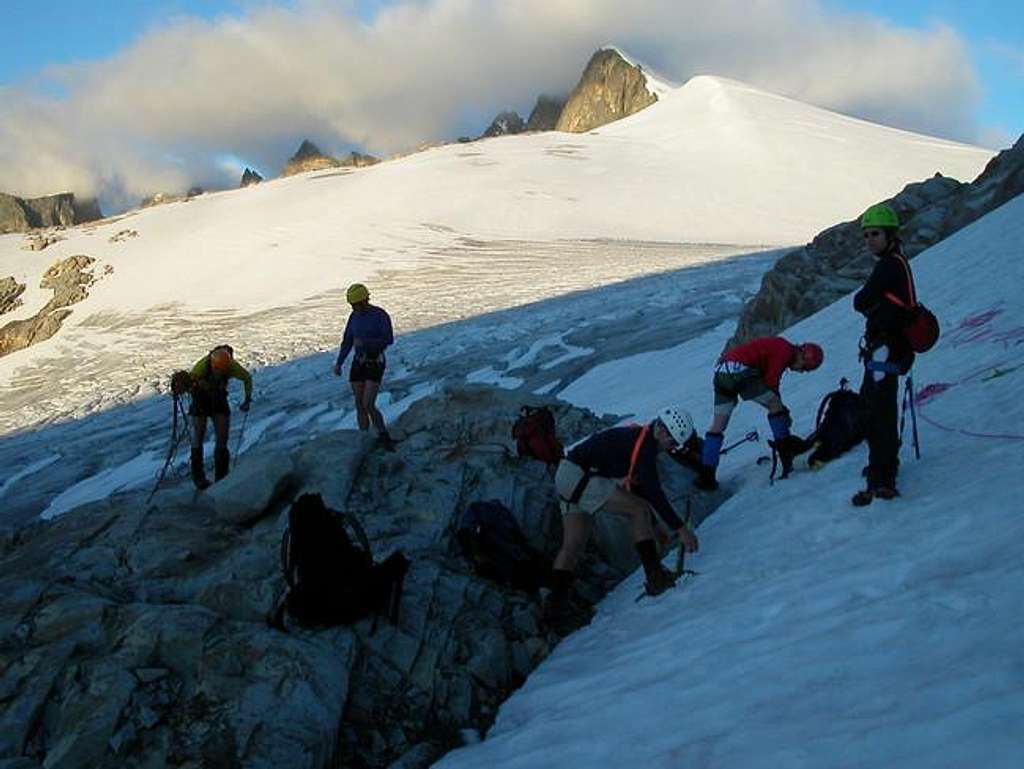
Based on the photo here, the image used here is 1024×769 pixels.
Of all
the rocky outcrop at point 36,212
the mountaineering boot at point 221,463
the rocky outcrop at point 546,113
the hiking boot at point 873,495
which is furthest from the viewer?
the rocky outcrop at point 36,212

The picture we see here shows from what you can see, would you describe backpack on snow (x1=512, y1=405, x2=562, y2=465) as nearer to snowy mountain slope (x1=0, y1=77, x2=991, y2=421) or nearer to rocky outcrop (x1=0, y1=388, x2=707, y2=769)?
rocky outcrop (x1=0, y1=388, x2=707, y2=769)

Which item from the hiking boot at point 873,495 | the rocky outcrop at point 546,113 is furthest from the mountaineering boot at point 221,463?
the rocky outcrop at point 546,113

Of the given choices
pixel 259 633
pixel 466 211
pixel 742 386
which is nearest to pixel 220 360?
pixel 259 633

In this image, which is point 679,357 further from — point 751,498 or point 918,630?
point 918,630

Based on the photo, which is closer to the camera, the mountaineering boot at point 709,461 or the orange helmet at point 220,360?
the mountaineering boot at point 709,461

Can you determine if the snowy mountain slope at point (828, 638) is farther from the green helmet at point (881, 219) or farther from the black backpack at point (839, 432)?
the green helmet at point (881, 219)

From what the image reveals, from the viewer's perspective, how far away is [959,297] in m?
12.2

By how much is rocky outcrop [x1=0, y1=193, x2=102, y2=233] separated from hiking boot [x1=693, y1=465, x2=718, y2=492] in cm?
19085

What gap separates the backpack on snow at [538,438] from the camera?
8070 millimetres

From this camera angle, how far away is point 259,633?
5.41 metres

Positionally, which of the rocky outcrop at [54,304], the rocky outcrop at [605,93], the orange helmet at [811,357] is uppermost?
the rocky outcrop at [605,93]

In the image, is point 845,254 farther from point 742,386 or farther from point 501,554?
point 501,554

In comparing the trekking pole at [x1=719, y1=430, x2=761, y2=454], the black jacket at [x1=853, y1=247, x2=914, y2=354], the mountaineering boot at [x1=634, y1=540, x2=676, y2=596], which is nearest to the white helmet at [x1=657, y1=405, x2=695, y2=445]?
the mountaineering boot at [x1=634, y1=540, x2=676, y2=596]

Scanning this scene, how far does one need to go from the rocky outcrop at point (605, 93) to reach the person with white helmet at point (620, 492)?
124856 millimetres
